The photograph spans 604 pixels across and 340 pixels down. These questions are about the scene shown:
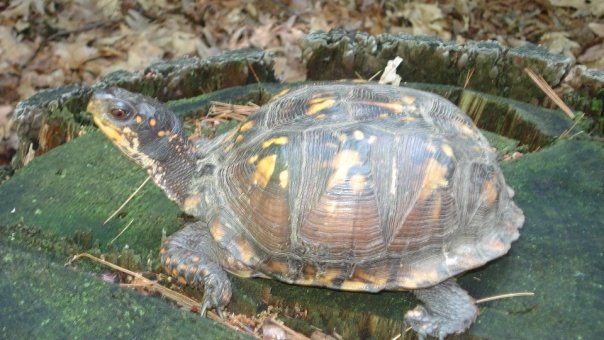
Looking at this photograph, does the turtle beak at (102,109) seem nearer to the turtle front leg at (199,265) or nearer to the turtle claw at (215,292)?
the turtle front leg at (199,265)

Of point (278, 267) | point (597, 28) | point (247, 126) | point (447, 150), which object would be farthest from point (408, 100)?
point (597, 28)

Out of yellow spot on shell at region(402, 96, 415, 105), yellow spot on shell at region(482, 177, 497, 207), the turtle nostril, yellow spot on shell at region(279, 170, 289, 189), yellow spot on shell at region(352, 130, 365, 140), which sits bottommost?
yellow spot on shell at region(482, 177, 497, 207)

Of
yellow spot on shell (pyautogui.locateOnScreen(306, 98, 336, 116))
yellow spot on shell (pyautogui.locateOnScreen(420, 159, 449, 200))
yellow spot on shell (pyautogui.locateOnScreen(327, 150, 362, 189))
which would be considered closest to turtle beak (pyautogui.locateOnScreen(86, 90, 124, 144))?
A: yellow spot on shell (pyautogui.locateOnScreen(306, 98, 336, 116))

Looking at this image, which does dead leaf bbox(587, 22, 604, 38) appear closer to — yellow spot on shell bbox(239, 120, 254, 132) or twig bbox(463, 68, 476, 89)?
twig bbox(463, 68, 476, 89)

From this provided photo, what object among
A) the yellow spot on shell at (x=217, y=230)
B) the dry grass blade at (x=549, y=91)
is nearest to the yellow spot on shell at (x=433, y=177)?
the yellow spot on shell at (x=217, y=230)

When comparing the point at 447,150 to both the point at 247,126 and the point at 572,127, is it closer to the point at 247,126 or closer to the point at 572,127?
the point at 247,126

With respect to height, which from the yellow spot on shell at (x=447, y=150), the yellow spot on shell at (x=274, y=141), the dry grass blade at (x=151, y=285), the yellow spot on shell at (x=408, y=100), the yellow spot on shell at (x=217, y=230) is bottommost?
the dry grass blade at (x=151, y=285)

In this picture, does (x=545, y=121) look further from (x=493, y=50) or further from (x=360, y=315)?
(x=360, y=315)
